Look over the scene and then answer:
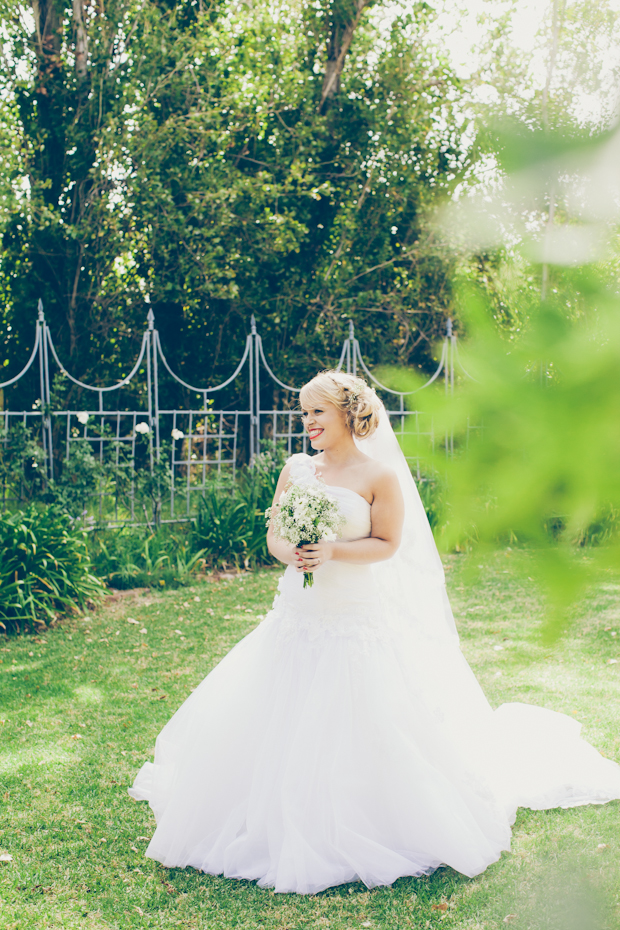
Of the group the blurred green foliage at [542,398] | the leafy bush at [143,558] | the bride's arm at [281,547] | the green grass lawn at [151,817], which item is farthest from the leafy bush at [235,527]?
the blurred green foliage at [542,398]

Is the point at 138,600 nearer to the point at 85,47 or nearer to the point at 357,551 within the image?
the point at 357,551

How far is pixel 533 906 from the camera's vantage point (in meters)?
0.87

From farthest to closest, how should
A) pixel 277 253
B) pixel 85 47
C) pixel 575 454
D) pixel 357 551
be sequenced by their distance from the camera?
1. pixel 277 253
2. pixel 85 47
3. pixel 357 551
4. pixel 575 454

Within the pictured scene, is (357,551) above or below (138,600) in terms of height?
above

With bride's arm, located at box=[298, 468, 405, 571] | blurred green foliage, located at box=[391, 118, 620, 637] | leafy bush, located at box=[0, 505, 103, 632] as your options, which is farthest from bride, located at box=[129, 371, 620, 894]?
leafy bush, located at box=[0, 505, 103, 632]

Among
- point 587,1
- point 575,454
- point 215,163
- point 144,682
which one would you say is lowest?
point 144,682

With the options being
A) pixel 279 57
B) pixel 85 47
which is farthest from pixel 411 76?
pixel 85 47

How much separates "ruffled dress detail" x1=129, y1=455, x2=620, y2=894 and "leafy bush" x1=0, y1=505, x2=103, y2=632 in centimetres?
290

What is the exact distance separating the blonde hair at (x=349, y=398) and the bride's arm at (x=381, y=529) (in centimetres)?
23

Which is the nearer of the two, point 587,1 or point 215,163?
point 587,1

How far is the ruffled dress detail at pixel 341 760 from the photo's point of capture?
9.37 feet

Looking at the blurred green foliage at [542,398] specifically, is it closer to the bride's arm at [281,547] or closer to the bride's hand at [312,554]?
the bride's hand at [312,554]

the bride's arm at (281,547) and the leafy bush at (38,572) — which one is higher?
the bride's arm at (281,547)

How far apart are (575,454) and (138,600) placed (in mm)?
6956
